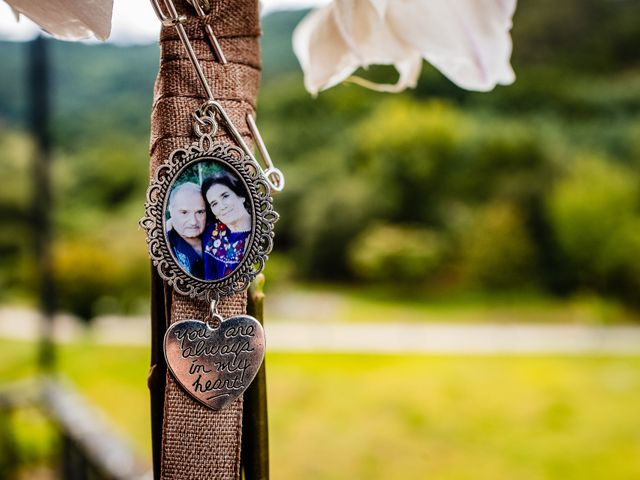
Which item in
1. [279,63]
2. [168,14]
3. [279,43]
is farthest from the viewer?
[279,63]

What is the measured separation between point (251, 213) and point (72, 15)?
0.08 metres

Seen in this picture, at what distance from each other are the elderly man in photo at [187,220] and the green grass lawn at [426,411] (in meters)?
4.22

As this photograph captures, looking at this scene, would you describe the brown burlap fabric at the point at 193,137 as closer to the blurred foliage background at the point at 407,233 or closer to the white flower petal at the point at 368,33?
the white flower petal at the point at 368,33

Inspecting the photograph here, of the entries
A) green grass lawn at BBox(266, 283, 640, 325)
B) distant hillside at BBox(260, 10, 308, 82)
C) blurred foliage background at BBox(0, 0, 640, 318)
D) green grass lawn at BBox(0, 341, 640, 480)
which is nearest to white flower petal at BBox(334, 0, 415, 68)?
green grass lawn at BBox(0, 341, 640, 480)

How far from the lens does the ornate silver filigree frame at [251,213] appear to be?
0.19 metres

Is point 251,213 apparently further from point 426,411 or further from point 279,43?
point 279,43

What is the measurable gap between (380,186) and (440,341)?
174cm

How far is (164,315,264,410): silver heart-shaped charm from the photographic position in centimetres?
18

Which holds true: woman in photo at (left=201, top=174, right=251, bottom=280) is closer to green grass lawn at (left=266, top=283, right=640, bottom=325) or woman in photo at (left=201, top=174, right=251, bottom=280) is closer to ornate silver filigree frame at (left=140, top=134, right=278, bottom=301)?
ornate silver filigree frame at (left=140, top=134, right=278, bottom=301)

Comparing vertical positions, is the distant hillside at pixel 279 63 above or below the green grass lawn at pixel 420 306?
above

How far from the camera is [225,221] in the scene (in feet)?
0.63

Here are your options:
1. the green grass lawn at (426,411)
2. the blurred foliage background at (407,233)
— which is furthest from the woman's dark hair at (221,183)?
the blurred foliage background at (407,233)

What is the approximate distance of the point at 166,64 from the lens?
188 mm

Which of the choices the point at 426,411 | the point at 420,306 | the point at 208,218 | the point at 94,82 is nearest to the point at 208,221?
the point at 208,218
